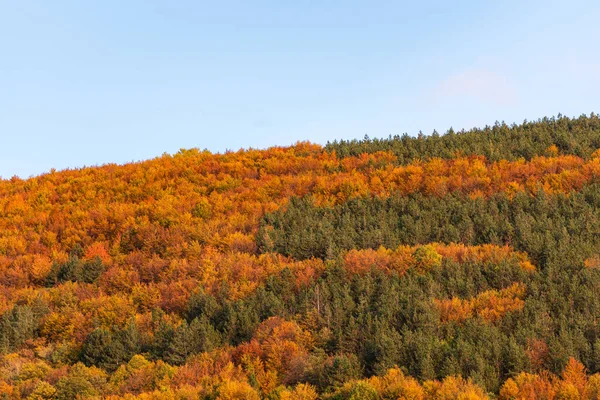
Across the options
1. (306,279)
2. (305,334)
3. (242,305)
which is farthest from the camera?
(306,279)

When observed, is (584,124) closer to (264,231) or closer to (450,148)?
(450,148)

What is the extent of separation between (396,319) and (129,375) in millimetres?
7985

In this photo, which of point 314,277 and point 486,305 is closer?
point 486,305

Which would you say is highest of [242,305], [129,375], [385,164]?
[385,164]

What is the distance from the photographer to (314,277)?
74.6 feet

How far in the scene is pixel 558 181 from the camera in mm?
30375

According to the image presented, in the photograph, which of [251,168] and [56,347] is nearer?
[56,347]

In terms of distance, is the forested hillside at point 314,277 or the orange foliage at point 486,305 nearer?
the forested hillside at point 314,277

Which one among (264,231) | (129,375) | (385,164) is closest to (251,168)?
(385,164)

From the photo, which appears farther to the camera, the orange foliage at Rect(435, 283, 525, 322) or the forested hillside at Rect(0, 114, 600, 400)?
the orange foliage at Rect(435, 283, 525, 322)

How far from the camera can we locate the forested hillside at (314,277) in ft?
55.8

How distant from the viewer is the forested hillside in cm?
1702

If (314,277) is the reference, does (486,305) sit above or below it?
below

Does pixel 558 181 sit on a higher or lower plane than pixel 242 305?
higher
